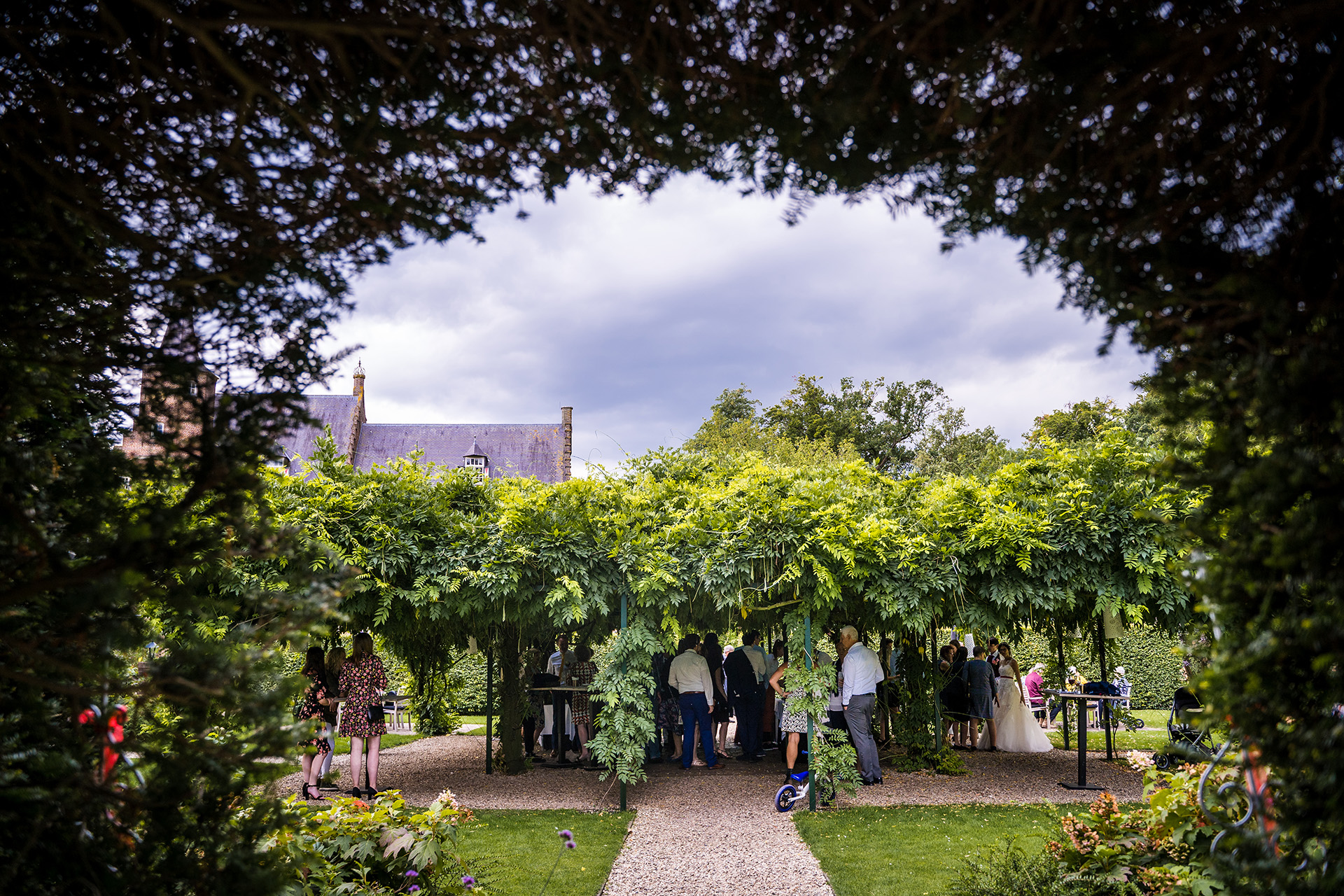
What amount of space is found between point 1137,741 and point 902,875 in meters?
11.9

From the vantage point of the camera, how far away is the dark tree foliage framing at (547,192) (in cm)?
194

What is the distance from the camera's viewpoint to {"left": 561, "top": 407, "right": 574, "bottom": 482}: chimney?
1592 inches

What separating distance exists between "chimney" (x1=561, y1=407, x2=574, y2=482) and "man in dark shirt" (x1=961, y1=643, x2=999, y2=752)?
28.5m

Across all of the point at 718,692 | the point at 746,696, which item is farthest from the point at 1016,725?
the point at 718,692

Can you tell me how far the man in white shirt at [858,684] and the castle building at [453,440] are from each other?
2913cm

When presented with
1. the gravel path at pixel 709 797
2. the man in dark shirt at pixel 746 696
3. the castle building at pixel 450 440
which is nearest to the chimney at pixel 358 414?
the castle building at pixel 450 440

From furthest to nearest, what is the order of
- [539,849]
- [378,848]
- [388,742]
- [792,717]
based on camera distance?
[388,742], [792,717], [539,849], [378,848]

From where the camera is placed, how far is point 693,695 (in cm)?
1170

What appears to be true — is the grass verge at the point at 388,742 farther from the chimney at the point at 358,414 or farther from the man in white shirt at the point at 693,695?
the chimney at the point at 358,414

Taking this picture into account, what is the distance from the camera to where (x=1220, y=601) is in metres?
2.09

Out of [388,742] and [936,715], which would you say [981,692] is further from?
[388,742]

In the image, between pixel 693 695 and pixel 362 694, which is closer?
pixel 362 694

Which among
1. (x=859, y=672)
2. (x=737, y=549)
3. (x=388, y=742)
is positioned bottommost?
(x=388, y=742)

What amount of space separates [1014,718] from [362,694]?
10.6 m
